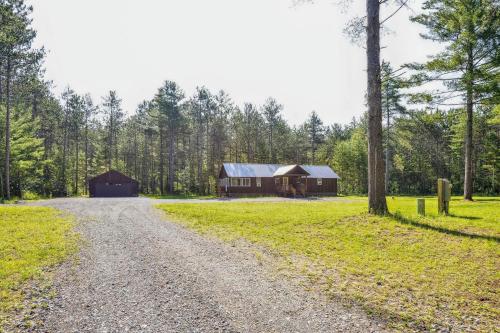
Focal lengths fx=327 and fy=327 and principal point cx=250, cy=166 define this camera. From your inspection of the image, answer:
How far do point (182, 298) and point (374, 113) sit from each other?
9933mm

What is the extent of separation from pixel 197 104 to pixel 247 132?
30.9 ft

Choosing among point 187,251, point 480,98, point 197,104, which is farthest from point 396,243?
point 197,104

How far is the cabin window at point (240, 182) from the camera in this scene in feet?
127

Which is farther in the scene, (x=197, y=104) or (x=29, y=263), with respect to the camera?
(x=197, y=104)

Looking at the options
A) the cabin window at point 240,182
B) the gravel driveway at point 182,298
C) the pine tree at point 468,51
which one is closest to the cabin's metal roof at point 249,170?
the cabin window at point 240,182

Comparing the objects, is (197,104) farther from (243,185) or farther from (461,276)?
(461,276)

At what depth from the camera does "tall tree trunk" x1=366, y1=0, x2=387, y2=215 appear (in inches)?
479

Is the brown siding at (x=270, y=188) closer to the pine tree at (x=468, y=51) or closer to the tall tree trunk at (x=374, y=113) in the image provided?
the pine tree at (x=468, y=51)

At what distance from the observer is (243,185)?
129 ft

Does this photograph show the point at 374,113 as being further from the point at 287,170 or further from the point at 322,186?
the point at 322,186

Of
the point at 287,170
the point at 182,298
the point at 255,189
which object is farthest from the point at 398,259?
the point at 255,189

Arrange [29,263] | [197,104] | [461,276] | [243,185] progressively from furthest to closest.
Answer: [197,104] → [243,185] → [29,263] → [461,276]

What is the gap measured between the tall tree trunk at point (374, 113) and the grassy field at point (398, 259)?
3.62 ft

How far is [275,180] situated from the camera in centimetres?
4038
